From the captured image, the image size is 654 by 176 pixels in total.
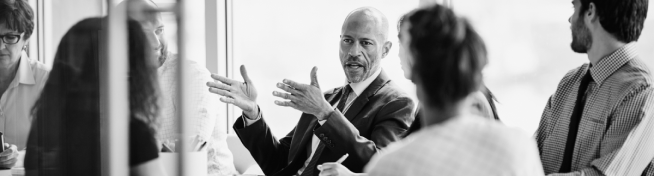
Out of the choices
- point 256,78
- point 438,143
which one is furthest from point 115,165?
point 256,78

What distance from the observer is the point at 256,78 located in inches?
181

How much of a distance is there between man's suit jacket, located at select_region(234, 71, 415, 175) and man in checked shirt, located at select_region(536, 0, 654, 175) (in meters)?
0.57

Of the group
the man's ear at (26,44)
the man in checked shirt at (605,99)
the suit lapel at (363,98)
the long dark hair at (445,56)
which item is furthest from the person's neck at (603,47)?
the man's ear at (26,44)

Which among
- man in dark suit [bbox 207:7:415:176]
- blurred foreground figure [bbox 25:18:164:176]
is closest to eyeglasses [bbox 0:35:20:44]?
blurred foreground figure [bbox 25:18:164:176]

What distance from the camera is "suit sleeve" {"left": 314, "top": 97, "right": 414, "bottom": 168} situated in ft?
7.44

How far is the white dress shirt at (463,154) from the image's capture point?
991 mm

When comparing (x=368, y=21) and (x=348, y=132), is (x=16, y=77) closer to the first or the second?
(x=348, y=132)

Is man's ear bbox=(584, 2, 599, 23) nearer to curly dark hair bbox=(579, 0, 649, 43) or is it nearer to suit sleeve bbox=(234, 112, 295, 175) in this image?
curly dark hair bbox=(579, 0, 649, 43)

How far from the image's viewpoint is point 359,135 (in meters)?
2.30

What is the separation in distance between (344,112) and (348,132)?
293 mm

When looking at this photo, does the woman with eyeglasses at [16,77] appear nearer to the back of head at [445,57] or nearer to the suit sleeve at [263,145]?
the back of head at [445,57]

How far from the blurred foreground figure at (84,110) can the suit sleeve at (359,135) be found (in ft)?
3.24

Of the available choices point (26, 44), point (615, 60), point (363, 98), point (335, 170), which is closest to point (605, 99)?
point (615, 60)

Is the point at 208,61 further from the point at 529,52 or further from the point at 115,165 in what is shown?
the point at 115,165
